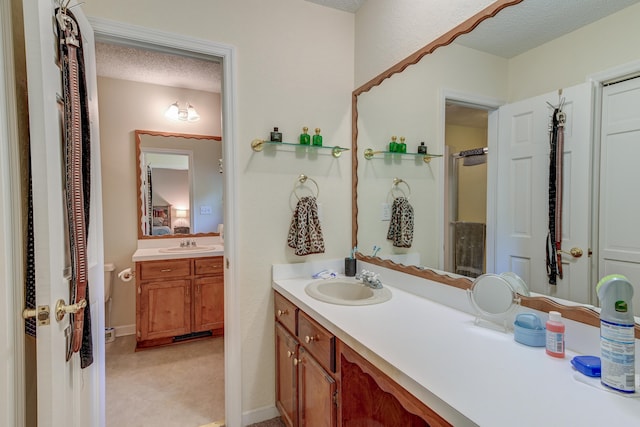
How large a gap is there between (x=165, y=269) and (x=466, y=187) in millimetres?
2556

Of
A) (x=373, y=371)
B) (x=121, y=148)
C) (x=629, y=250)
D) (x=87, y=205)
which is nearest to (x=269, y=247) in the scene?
(x=87, y=205)

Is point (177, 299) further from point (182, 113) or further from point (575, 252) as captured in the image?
point (575, 252)

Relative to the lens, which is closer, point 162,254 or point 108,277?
point 162,254

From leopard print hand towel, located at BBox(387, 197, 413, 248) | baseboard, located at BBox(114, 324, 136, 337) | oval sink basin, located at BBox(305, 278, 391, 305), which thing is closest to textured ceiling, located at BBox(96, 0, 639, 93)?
leopard print hand towel, located at BBox(387, 197, 413, 248)

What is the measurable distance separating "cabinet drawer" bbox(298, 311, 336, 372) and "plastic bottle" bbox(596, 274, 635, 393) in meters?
0.80

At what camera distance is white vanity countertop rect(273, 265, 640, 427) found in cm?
67

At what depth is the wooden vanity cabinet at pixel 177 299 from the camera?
2748mm

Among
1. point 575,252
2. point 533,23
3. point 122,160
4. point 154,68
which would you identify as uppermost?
point 154,68

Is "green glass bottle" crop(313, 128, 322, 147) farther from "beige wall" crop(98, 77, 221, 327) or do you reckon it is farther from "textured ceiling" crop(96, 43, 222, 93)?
"beige wall" crop(98, 77, 221, 327)

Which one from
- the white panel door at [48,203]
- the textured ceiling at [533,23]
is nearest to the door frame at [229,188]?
the white panel door at [48,203]

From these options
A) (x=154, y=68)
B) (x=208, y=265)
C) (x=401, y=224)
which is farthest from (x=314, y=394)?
(x=154, y=68)

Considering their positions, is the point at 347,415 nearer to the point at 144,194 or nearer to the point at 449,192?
the point at 449,192

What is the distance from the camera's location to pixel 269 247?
1885 mm

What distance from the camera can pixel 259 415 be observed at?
187 centimetres
